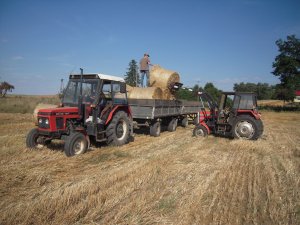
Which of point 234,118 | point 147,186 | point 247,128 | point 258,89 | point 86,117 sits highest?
point 258,89

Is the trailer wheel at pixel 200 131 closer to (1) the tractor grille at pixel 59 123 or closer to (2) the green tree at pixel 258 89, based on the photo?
(1) the tractor grille at pixel 59 123

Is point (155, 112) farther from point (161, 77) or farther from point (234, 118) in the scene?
point (234, 118)

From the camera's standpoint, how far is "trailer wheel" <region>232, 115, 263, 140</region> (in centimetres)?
1045

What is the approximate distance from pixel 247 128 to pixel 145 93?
3.89 meters

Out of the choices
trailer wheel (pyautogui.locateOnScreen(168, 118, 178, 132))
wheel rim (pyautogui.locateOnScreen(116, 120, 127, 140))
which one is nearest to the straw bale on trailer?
trailer wheel (pyautogui.locateOnScreen(168, 118, 178, 132))

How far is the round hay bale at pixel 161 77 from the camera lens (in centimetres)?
1178

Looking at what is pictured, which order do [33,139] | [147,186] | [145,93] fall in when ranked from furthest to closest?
1. [145,93]
2. [33,139]
3. [147,186]

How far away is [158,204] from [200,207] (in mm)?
600

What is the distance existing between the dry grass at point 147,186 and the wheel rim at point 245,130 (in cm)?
227

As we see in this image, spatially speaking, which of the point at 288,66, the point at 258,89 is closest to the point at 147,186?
the point at 288,66

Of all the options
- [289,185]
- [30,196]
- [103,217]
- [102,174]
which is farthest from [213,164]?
[30,196]

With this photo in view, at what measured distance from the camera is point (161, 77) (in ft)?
38.9

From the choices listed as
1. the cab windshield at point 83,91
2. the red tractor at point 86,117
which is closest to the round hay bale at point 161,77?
the red tractor at point 86,117

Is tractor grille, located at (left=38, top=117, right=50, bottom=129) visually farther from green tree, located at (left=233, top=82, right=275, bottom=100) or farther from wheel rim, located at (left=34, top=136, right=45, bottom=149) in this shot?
green tree, located at (left=233, top=82, right=275, bottom=100)
